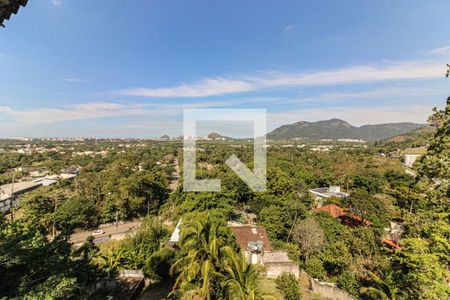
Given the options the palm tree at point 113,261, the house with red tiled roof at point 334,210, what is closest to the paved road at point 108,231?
the palm tree at point 113,261

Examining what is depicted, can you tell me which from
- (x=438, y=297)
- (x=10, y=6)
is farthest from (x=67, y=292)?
(x=438, y=297)

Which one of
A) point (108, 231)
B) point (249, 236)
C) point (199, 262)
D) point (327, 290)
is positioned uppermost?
point (199, 262)

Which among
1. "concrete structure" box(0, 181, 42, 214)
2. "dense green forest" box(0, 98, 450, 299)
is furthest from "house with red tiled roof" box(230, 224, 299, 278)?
"concrete structure" box(0, 181, 42, 214)

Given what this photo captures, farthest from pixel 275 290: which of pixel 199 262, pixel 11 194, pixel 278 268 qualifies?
pixel 11 194

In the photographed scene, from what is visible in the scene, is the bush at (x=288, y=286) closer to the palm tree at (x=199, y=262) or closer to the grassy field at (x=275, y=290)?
the grassy field at (x=275, y=290)

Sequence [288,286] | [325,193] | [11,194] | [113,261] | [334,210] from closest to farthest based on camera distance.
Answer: [288,286] < [113,261] < [334,210] < [11,194] < [325,193]

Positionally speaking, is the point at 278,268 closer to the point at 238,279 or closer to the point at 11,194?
the point at 238,279
